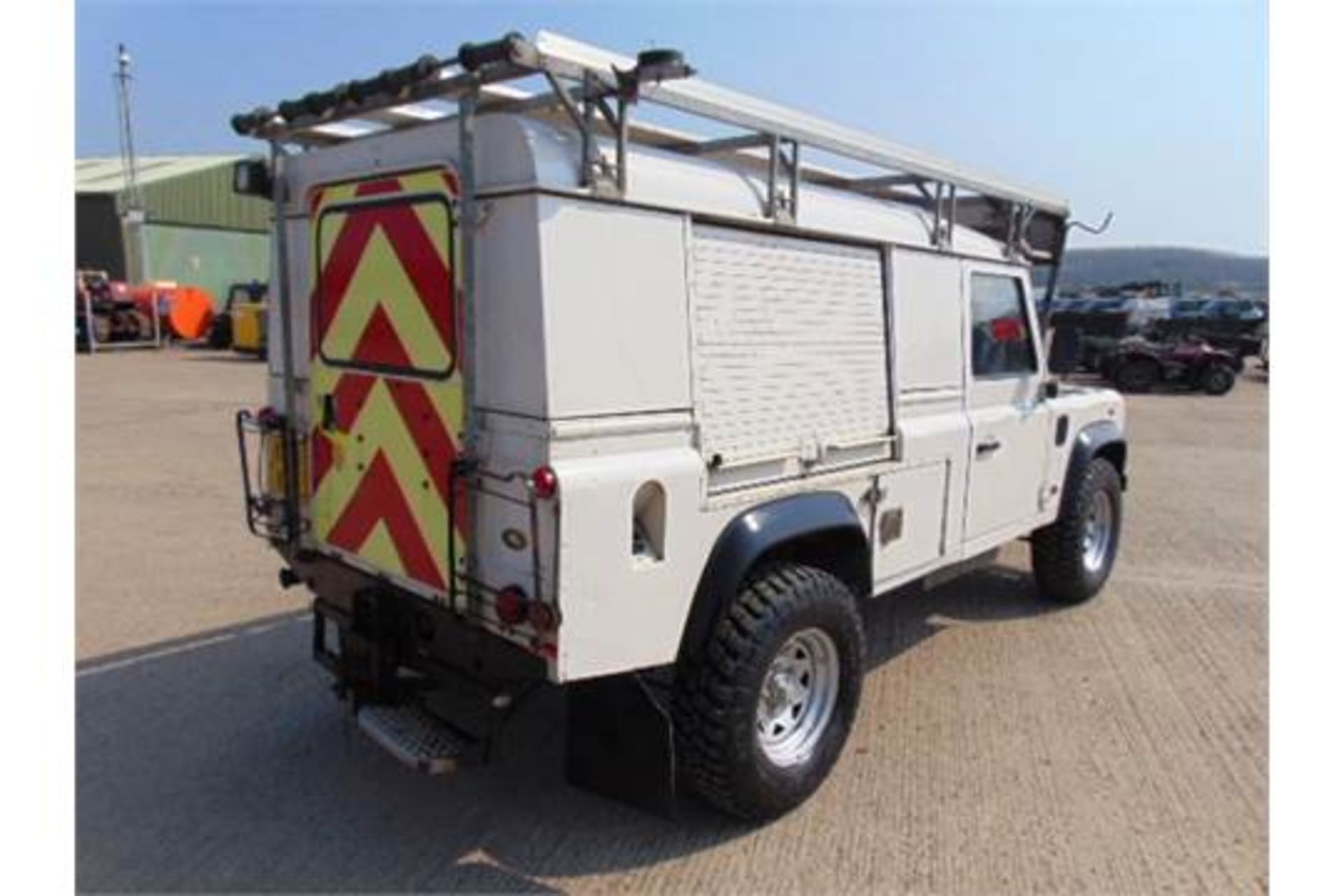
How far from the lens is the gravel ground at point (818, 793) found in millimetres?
3258

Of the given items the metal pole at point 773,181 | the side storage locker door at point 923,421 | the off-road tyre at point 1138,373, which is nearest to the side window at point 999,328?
the side storage locker door at point 923,421

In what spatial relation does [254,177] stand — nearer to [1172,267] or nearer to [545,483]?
[545,483]

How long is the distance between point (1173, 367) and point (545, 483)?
21.6 meters

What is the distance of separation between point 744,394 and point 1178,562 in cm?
514

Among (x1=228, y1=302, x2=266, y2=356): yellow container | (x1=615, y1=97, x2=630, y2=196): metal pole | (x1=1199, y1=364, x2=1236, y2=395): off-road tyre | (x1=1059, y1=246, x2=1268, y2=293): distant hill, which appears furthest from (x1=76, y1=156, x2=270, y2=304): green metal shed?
(x1=1059, y1=246, x2=1268, y2=293): distant hill

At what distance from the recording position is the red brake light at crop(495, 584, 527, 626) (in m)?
2.92

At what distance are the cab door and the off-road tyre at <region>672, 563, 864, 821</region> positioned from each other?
1.60 metres

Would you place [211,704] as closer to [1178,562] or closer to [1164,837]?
[1164,837]

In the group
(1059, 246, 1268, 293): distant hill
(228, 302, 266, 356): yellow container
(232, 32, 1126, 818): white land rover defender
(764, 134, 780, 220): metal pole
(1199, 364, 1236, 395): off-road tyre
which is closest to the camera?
(232, 32, 1126, 818): white land rover defender

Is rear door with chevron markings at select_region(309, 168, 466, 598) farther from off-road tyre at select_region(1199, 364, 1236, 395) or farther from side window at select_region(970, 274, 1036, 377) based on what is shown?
off-road tyre at select_region(1199, 364, 1236, 395)

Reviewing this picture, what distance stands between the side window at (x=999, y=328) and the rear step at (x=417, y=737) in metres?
2.96

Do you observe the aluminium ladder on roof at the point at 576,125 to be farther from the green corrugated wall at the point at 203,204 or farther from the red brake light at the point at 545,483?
the green corrugated wall at the point at 203,204

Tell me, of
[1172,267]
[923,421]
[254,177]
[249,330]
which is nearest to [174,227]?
[249,330]

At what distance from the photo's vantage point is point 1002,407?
5.06m
